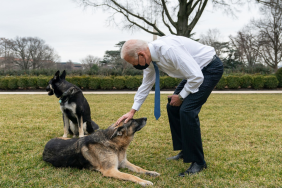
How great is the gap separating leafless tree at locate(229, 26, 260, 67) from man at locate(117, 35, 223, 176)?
3442 centimetres

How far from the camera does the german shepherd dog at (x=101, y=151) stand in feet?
10.3

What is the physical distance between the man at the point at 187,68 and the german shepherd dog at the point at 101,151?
0.20 metres

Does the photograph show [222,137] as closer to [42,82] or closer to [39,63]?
[42,82]

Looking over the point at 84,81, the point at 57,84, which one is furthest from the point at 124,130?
the point at 84,81

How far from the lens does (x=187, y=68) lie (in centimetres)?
272

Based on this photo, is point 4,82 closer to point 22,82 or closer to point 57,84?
point 22,82

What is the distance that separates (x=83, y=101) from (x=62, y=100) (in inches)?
16.8

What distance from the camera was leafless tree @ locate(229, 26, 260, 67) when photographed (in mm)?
34750

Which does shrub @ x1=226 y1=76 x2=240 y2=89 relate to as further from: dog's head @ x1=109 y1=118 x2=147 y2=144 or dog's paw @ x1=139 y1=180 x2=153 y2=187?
dog's paw @ x1=139 y1=180 x2=153 y2=187

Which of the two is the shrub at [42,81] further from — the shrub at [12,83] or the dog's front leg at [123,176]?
the dog's front leg at [123,176]

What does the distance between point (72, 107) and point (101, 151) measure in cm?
188

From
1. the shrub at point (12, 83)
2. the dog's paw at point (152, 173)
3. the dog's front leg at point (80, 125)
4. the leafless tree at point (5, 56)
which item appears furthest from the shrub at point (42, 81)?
the leafless tree at point (5, 56)

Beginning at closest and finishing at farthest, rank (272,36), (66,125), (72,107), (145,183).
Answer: (145,183), (72,107), (66,125), (272,36)

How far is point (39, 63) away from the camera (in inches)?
1570
